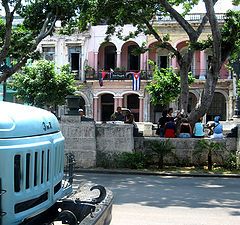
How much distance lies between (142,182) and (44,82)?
20.9 meters

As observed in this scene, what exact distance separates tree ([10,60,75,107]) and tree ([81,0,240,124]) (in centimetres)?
1382

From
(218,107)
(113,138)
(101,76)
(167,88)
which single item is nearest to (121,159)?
(113,138)

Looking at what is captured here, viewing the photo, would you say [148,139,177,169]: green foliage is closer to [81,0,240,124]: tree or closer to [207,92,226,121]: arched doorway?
[81,0,240,124]: tree

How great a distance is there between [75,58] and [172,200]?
28914 millimetres

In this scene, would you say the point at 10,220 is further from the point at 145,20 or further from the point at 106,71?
the point at 106,71

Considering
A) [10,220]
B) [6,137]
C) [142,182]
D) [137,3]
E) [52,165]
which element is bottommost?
[142,182]

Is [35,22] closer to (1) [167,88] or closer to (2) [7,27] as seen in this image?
(2) [7,27]

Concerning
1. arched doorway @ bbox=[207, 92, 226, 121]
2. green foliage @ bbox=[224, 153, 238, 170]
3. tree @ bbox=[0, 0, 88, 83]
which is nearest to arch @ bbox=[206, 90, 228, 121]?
arched doorway @ bbox=[207, 92, 226, 121]

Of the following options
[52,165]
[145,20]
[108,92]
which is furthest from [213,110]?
[52,165]

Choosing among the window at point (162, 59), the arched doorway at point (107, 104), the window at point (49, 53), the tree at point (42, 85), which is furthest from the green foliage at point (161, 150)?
the window at point (49, 53)

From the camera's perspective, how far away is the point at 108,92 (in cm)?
3412

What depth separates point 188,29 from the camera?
1366 cm

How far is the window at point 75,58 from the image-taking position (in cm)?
3459

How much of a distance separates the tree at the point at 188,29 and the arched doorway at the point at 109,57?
18716mm
